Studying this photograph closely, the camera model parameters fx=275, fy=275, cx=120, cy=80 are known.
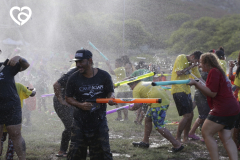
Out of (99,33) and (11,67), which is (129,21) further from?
(11,67)

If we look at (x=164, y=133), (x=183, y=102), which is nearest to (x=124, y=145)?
(x=164, y=133)

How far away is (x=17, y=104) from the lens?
359cm

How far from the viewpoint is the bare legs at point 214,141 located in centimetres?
337

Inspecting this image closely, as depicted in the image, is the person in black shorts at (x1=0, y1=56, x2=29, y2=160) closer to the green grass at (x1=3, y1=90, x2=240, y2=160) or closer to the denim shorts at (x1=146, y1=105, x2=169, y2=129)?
the green grass at (x1=3, y1=90, x2=240, y2=160)

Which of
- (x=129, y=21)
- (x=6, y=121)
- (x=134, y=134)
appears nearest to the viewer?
(x=6, y=121)

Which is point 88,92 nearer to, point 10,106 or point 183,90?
point 10,106

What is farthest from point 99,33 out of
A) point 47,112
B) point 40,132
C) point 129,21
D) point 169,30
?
point 40,132

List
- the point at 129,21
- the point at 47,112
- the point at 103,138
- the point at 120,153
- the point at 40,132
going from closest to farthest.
Answer: the point at 103,138, the point at 120,153, the point at 40,132, the point at 47,112, the point at 129,21

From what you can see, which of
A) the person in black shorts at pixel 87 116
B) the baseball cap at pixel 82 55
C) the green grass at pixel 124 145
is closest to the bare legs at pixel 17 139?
the green grass at pixel 124 145

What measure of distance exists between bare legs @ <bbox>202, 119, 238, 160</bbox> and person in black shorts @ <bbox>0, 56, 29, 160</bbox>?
2391mm

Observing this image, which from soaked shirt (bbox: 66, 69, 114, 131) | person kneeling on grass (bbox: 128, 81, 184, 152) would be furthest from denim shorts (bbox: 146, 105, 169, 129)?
soaked shirt (bbox: 66, 69, 114, 131)

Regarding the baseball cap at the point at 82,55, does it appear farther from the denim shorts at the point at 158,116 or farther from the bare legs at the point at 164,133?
the bare legs at the point at 164,133

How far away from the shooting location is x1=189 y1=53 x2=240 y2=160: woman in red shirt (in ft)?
11.1

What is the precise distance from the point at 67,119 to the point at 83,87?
1295mm
